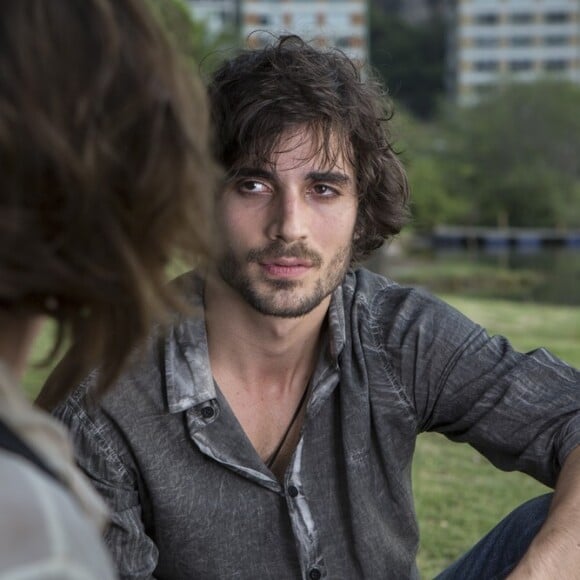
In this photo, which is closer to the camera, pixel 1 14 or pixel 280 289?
pixel 1 14

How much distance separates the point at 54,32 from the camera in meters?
1.04

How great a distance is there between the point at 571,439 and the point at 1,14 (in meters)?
1.76

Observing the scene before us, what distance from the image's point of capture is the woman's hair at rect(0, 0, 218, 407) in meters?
1.02

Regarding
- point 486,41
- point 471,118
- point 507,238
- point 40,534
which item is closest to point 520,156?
point 471,118

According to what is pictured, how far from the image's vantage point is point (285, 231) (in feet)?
8.30

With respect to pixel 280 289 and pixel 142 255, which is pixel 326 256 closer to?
pixel 280 289

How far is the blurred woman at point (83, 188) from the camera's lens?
1.02m

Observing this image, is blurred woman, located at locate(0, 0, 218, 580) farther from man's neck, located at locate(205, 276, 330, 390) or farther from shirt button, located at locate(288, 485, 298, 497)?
man's neck, located at locate(205, 276, 330, 390)

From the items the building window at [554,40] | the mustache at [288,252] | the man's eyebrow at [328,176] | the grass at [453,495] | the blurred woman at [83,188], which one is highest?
the blurred woman at [83,188]

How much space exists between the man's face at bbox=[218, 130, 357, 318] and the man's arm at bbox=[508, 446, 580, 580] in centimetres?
75

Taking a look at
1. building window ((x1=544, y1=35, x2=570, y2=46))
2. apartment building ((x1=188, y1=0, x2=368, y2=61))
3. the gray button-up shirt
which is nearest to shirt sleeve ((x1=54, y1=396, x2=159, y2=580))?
the gray button-up shirt

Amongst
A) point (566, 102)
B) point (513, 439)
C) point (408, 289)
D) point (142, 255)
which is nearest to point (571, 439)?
point (513, 439)

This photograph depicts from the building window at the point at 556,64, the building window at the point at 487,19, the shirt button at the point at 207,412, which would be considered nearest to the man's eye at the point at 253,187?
the shirt button at the point at 207,412

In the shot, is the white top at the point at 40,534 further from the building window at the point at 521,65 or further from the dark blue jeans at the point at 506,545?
the building window at the point at 521,65
